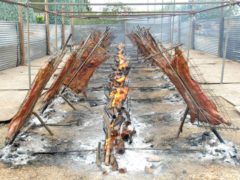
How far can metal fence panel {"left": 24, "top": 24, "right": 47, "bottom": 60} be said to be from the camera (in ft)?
47.9

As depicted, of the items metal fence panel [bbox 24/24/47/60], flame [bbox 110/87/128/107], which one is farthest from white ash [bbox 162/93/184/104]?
metal fence panel [bbox 24/24/47/60]

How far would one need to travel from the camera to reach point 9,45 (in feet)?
37.5

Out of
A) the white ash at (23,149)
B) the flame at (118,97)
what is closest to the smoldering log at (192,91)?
the flame at (118,97)

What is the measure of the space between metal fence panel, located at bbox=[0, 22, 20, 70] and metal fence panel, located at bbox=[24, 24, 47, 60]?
2.47 meters

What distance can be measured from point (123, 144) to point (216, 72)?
25.8 ft

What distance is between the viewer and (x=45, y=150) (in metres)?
3.83

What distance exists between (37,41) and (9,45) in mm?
4172

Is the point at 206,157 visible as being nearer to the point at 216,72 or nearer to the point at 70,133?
the point at 70,133

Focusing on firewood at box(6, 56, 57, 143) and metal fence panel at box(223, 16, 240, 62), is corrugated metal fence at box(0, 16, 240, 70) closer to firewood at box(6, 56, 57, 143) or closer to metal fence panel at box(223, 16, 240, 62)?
metal fence panel at box(223, 16, 240, 62)

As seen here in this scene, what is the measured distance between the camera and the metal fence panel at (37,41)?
14.6 m

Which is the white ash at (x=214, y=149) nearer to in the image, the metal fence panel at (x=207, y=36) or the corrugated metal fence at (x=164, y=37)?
the corrugated metal fence at (x=164, y=37)

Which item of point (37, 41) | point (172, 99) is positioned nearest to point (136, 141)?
point (172, 99)

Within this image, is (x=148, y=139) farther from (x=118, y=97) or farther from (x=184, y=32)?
(x=184, y=32)

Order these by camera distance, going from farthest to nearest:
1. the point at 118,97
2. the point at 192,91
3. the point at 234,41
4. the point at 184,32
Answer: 1. the point at 184,32
2. the point at 234,41
3. the point at 118,97
4. the point at 192,91
